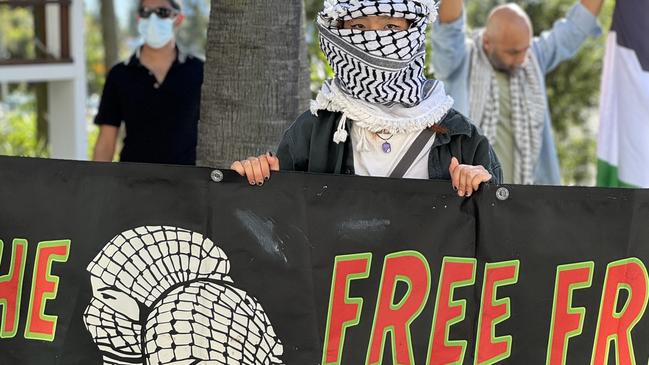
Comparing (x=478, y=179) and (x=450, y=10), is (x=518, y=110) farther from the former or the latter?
(x=478, y=179)

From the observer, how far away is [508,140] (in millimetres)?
6227

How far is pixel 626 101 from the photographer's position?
5.64 metres

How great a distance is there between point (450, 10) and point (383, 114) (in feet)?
7.78

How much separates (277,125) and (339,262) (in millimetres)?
1321

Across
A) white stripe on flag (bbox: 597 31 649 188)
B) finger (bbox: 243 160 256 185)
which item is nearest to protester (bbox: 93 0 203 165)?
white stripe on flag (bbox: 597 31 649 188)

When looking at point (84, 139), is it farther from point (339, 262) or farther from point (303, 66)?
point (339, 262)

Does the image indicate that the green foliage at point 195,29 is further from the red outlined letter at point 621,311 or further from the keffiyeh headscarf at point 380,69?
the red outlined letter at point 621,311

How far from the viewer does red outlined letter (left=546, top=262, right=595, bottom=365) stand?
131 inches

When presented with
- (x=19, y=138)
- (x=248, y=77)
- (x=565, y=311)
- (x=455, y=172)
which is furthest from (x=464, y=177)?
(x=19, y=138)

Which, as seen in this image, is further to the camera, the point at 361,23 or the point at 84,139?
the point at 84,139

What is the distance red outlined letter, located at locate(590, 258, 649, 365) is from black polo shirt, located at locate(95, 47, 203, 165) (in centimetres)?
288

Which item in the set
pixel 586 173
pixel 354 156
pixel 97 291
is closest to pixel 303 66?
pixel 354 156

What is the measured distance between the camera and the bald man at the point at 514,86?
242 inches

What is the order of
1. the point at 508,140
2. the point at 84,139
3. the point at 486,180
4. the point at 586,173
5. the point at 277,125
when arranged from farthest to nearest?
the point at 586,173 < the point at 84,139 < the point at 508,140 < the point at 277,125 < the point at 486,180
